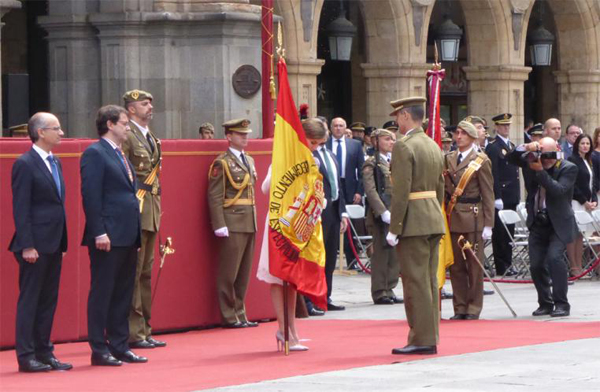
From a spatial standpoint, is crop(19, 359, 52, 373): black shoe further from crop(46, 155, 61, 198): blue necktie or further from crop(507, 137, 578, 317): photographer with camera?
crop(507, 137, 578, 317): photographer with camera

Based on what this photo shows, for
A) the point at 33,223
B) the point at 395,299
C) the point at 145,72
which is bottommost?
the point at 395,299

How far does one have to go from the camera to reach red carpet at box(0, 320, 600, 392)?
1055 centimetres

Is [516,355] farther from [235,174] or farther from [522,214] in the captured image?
[522,214]

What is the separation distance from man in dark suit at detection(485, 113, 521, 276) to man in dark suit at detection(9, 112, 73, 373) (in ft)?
27.9

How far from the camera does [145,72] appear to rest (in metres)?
19.6

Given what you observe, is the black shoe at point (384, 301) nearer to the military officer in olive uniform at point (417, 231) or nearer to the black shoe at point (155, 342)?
the black shoe at point (155, 342)

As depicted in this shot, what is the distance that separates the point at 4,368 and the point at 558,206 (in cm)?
566

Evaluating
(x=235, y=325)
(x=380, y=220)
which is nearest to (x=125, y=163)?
(x=235, y=325)

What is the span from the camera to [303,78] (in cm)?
2434

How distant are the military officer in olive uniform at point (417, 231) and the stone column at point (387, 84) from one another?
46.6 feet

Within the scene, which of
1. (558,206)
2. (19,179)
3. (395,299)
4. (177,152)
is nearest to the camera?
(19,179)

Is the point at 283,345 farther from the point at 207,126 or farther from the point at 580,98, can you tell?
the point at 580,98

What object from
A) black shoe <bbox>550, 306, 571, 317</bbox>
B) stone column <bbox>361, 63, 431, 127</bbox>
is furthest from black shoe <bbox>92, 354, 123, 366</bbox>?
stone column <bbox>361, 63, 431, 127</bbox>

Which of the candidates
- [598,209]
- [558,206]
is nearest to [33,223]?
[558,206]
